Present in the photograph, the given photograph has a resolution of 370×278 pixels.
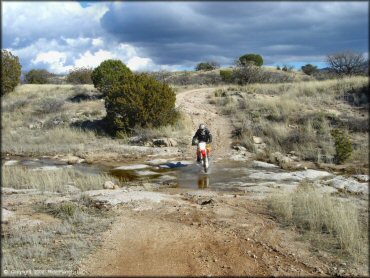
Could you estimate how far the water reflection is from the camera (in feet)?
39.5

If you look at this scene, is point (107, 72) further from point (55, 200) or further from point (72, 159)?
point (55, 200)

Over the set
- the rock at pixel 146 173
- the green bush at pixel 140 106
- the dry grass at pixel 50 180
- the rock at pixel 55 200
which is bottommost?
the rock at pixel 146 173

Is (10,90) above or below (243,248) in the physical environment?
above

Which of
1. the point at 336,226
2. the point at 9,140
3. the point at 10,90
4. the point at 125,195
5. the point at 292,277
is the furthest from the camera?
the point at 10,90

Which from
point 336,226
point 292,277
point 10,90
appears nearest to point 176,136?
point 336,226

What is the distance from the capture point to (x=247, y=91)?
30281 mm

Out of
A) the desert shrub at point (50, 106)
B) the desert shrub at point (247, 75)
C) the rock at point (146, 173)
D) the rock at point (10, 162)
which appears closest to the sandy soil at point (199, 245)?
the rock at point (146, 173)

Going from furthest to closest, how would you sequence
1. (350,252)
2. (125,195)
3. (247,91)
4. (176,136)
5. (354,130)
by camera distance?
1. (247,91)
2. (176,136)
3. (354,130)
4. (125,195)
5. (350,252)

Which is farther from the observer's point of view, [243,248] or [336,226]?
[336,226]

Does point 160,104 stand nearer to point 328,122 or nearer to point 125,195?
point 328,122

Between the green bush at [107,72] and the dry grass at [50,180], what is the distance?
55.9ft

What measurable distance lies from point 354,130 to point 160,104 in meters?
9.38

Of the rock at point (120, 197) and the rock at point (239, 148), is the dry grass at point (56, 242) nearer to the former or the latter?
the rock at point (120, 197)

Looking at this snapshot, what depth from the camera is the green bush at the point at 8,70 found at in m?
34.8
